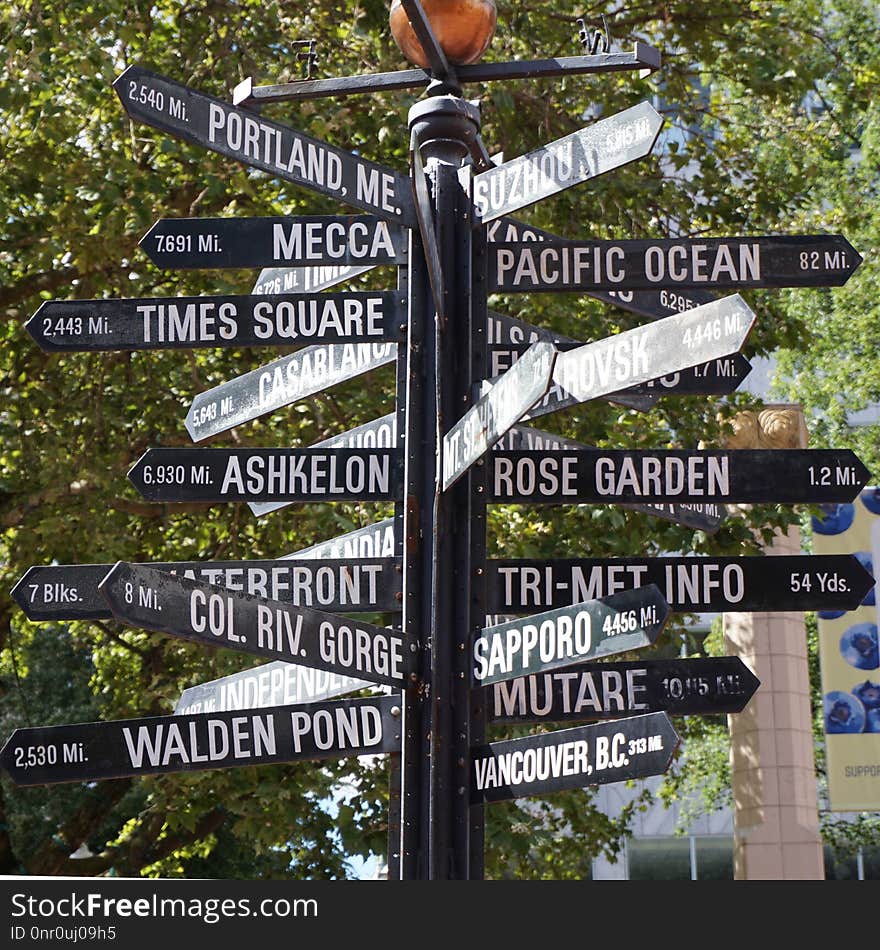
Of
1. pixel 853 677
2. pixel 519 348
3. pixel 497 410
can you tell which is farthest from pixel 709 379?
pixel 853 677

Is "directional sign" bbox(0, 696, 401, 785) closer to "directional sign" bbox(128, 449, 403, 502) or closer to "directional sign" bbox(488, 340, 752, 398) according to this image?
"directional sign" bbox(128, 449, 403, 502)

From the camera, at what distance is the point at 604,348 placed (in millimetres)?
3293

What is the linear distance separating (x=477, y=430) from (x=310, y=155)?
39.0 inches

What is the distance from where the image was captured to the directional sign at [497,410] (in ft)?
9.62

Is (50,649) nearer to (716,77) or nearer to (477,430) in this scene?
(716,77)

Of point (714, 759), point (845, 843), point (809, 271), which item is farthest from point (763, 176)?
point (845, 843)

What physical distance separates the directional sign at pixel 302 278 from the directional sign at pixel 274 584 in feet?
2.80

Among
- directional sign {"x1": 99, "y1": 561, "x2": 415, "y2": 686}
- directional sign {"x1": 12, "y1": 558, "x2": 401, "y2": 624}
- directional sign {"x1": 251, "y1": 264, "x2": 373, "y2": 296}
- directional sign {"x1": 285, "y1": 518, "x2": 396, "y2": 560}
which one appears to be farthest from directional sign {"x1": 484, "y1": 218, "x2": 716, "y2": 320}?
directional sign {"x1": 99, "y1": 561, "x2": 415, "y2": 686}

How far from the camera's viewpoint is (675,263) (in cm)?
379

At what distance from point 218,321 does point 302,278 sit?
15.8 inches

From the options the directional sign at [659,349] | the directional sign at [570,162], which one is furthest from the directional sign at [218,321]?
the directional sign at [659,349]

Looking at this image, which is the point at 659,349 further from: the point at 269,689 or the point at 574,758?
the point at 269,689

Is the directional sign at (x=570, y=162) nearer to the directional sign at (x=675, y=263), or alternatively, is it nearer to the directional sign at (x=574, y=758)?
the directional sign at (x=675, y=263)

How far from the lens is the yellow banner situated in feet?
49.5
